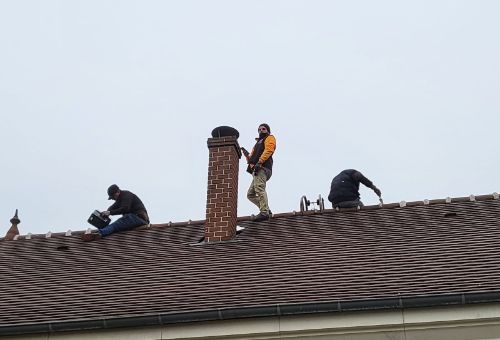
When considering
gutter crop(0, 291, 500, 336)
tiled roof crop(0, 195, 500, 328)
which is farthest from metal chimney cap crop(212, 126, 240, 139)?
gutter crop(0, 291, 500, 336)

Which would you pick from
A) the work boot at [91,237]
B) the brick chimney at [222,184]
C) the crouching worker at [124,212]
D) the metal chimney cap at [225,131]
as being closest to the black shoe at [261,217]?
the brick chimney at [222,184]

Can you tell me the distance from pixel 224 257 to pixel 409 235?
7.85ft

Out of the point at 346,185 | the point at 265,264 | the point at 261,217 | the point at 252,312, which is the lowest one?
the point at 252,312

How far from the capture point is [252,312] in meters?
9.97

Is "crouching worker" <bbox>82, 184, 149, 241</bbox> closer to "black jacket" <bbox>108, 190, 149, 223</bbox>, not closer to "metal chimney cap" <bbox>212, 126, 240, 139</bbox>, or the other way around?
"black jacket" <bbox>108, 190, 149, 223</bbox>

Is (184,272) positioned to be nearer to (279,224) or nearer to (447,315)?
(279,224)

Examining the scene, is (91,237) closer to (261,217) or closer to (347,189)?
(261,217)

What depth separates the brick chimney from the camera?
13688mm

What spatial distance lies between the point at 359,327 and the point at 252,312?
1.09 metres

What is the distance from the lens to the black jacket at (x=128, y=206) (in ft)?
50.8

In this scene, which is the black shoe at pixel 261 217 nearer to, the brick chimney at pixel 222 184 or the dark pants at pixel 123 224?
the brick chimney at pixel 222 184

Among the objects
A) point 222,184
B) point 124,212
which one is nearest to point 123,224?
point 124,212

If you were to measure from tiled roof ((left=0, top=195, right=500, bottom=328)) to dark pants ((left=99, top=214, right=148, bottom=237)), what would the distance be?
20 cm

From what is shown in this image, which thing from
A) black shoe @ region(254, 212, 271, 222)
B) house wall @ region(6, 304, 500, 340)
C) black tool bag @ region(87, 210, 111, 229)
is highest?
black tool bag @ region(87, 210, 111, 229)
